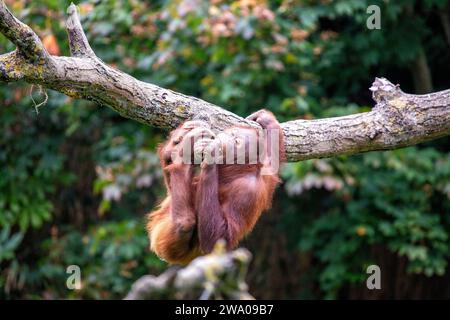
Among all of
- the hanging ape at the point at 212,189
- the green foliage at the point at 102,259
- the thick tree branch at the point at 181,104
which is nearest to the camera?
the thick tree branch at the point at 181,104

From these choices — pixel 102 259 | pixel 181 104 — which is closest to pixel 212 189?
pixel 181 104

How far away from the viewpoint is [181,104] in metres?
4.17

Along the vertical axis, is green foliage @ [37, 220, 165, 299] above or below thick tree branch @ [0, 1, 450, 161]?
below

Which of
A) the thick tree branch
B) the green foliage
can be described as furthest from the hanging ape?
the green foliage

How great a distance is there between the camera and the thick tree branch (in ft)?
12.0

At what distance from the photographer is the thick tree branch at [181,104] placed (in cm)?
366

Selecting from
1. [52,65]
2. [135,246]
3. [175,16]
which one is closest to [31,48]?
[52,65]

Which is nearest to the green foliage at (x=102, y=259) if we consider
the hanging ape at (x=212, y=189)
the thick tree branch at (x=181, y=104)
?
the hanging ape at (x=212, y=189)

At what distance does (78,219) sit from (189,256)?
563cm

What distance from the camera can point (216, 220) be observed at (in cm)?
398

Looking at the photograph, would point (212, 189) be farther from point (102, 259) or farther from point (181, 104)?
point (102, 259)

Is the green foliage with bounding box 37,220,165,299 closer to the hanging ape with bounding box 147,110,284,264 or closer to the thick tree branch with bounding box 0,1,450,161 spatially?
the hanging ape with bounding box 147,110,284,264

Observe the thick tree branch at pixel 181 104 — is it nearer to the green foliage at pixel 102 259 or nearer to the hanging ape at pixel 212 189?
the hanging ape at pixel 212 189

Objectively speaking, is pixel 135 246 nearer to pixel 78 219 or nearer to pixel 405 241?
pixel 78 219
